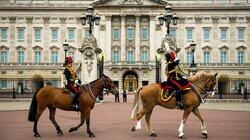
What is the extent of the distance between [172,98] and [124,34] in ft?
202

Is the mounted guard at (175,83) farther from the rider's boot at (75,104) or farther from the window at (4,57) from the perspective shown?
the window at (4,57)

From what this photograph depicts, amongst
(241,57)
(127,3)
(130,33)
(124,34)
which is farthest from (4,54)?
(241,57)

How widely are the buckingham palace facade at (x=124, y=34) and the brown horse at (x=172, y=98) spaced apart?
58376 millimetres

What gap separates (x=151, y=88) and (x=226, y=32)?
64112 mm

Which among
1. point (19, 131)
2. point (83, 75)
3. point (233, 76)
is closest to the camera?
point (19, 131)

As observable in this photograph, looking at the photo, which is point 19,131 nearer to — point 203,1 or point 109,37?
point 109,37

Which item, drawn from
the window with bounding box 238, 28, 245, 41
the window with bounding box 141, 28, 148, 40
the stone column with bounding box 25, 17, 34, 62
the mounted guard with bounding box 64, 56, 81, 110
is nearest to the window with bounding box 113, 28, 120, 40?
the window with bounding box 141, 28, 148, 40

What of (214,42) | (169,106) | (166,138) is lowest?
(166,138)

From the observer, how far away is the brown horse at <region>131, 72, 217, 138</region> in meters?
14.8

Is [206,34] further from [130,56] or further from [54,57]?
[54,57]

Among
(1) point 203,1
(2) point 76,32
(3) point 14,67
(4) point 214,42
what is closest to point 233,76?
(4) point 214,42

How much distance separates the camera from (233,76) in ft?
244

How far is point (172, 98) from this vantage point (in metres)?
15.0

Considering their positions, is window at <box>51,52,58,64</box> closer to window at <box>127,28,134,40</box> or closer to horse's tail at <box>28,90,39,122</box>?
window at <box>127,28,134,40</box>
